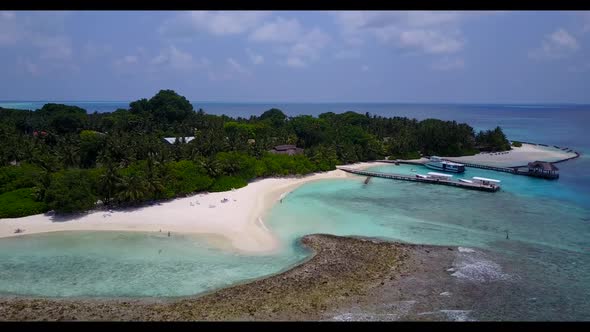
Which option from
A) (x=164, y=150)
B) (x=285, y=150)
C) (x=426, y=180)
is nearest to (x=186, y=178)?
(x=164, y=150)

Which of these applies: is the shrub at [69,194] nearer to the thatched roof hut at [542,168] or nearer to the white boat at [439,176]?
the white boat at [439,176]

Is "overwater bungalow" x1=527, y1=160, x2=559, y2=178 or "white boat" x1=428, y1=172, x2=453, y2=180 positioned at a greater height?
"overwater bungalow" x1=527, y1=160, x2=559, y2=178

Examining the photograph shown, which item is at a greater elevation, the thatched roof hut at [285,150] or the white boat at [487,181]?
the thatched roof hut at [285,150]

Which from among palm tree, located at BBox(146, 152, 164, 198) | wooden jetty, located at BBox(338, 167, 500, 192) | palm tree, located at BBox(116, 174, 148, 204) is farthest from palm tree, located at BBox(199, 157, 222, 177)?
wooden jetty, located at BBox(338, 167, 500, 192)

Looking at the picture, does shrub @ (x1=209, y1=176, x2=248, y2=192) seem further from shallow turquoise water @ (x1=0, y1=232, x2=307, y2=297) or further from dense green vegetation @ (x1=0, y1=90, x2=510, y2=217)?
shallow turquoise water @ (x1=0, y1=232, x2=307, y2=297)

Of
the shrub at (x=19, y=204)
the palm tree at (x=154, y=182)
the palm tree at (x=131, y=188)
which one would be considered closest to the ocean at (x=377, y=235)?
the shrub at (x=19, y=204)
